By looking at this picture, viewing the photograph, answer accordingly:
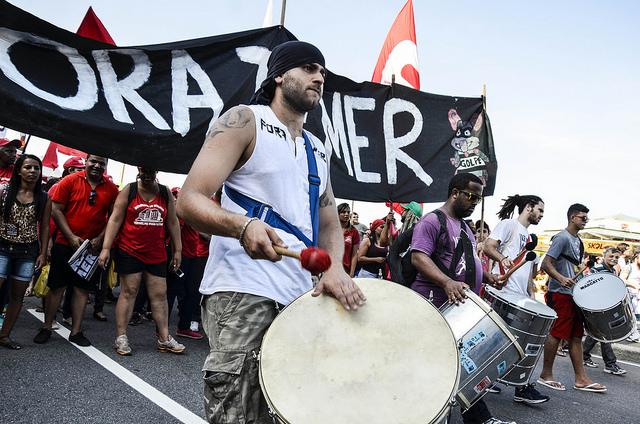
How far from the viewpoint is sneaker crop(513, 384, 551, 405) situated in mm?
5008

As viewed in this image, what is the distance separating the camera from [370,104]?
6.35 metres

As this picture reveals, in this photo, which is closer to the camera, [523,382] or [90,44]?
[523,382]

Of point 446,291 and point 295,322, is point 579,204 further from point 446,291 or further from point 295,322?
point 295,322

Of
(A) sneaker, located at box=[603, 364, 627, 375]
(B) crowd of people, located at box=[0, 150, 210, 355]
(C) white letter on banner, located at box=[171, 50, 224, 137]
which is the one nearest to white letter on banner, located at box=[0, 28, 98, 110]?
(C) white letter on banner, located at box=[171, 50, 224, 137]

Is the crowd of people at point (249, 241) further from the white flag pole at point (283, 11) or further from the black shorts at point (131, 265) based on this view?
the white flag pole at point (283, 11)

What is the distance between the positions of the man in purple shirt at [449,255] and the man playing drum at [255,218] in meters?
1.65

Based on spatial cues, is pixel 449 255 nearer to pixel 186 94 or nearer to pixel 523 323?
pixel 523 323

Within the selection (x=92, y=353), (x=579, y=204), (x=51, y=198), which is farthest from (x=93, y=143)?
(x=579, y=204)

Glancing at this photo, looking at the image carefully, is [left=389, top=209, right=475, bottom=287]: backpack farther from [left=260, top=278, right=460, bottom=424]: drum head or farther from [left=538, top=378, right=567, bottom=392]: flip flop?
[left=538, top=378, right=567, bottom=392]: flip flop

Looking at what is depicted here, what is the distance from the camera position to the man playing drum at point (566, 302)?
19.1 ft

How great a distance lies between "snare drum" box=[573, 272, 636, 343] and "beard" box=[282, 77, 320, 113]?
15.4 ft

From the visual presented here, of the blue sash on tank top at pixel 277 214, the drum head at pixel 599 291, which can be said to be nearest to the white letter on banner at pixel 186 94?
the blue sash on tank top at pixel 277 214

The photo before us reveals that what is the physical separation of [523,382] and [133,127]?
3.72 meters

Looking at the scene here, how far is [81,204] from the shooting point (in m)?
5.60
